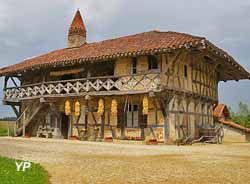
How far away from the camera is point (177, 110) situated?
17344 mm

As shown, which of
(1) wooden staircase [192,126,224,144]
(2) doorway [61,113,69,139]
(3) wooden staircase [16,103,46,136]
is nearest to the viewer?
(1) wooden staircase [192,126,224,144]

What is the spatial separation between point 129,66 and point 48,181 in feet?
40.1

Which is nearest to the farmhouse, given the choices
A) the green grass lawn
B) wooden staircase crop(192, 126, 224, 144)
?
wooden staircase crop(192, 126, 224, 144)

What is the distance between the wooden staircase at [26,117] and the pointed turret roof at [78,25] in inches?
272

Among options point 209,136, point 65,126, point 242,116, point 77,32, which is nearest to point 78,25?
point 77,32

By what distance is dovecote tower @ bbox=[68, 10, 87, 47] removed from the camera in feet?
81.5

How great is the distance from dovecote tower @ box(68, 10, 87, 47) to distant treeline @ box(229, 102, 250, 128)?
1648 centimetres

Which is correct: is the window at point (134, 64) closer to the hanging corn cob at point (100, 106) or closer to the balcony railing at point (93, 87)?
the balcony railing at point (93, 87)

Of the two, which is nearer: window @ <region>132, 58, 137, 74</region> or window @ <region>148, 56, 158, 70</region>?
window @ <region>148, 56, 158, 70</region>

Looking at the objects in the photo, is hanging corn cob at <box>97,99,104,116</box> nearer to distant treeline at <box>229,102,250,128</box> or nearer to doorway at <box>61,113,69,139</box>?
doorway at <box>61,113,69,139</box>

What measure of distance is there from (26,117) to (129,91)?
9366mm

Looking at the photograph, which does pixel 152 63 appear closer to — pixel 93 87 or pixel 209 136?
pixel 93 87

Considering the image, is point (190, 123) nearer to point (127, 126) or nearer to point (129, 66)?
point (127, 126)

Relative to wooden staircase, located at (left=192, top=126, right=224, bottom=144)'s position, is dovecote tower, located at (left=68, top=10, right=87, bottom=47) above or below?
above
